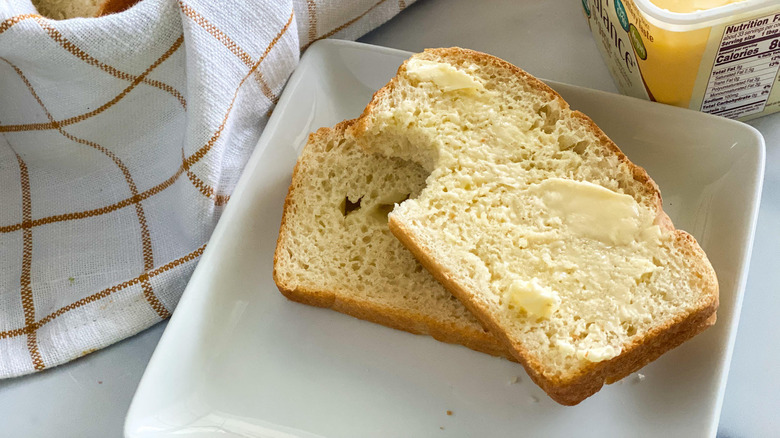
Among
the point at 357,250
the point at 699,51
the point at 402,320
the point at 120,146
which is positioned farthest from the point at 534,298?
the point at 120,146

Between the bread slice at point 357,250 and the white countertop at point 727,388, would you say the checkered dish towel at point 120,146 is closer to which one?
the white countertop at point 727,388

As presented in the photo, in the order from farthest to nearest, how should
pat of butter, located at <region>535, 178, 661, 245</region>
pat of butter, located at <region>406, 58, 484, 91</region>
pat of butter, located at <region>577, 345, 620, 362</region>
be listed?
pat of butter, located at <region>406, 58, 484, 91</region> → pat of butter, located at <region>535, 178, 661, 245</region> → pat of butter, located at <region>577, 345, 620, 362</region>

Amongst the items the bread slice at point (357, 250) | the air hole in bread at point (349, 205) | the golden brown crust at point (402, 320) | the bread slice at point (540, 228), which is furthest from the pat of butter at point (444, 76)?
the golden brown crust at point (402, 320)

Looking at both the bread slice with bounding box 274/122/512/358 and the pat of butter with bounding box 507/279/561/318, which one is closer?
the pat of butter with bounding box 507/279/561/318

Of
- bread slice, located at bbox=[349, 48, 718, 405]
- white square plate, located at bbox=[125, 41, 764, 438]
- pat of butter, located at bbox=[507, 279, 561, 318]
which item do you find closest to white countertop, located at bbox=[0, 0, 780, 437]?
white square plate, located at bbox=[125, 41, 764, 438]

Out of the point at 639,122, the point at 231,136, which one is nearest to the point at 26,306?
the point at 231,136

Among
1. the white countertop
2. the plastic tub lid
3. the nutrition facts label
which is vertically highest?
the plastic tub lid

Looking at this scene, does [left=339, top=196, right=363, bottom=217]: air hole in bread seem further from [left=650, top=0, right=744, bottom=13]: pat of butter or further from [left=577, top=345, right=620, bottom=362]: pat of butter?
[left=650, top=0, right=744, bottom=13]: pat of butter

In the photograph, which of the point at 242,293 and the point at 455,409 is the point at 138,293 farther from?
the point at 455,409
